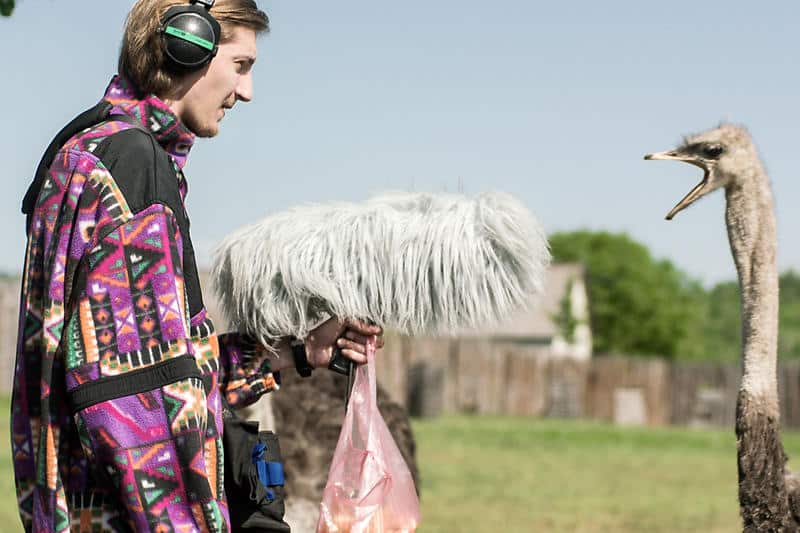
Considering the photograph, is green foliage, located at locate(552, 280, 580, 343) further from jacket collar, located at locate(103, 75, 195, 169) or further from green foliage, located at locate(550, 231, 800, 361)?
jacket collar, located at locate(103, 75, 195, 169)

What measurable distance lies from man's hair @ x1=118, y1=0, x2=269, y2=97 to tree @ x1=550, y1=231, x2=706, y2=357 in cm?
6035

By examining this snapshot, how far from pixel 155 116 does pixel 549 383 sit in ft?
99.0

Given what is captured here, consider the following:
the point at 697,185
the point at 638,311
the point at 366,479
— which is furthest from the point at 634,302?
the point at 366,479

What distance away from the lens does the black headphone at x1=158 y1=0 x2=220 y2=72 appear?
2.50 m

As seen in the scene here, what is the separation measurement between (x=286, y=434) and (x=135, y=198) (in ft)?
11.7

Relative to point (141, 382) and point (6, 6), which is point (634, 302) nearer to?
point (6, 6)

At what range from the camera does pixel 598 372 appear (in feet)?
105

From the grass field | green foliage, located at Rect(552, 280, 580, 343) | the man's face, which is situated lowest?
the grass field

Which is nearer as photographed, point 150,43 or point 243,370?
point 150,43

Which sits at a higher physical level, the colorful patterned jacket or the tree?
the tree

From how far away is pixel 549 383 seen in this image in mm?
32250

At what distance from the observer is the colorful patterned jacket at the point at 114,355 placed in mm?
2314

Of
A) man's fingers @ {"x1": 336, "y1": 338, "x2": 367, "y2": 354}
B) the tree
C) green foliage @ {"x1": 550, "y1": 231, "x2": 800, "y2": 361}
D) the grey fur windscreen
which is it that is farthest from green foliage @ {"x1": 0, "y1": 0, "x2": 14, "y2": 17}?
the tree

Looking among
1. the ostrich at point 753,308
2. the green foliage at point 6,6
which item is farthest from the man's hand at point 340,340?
the green foliage at point 6,6
